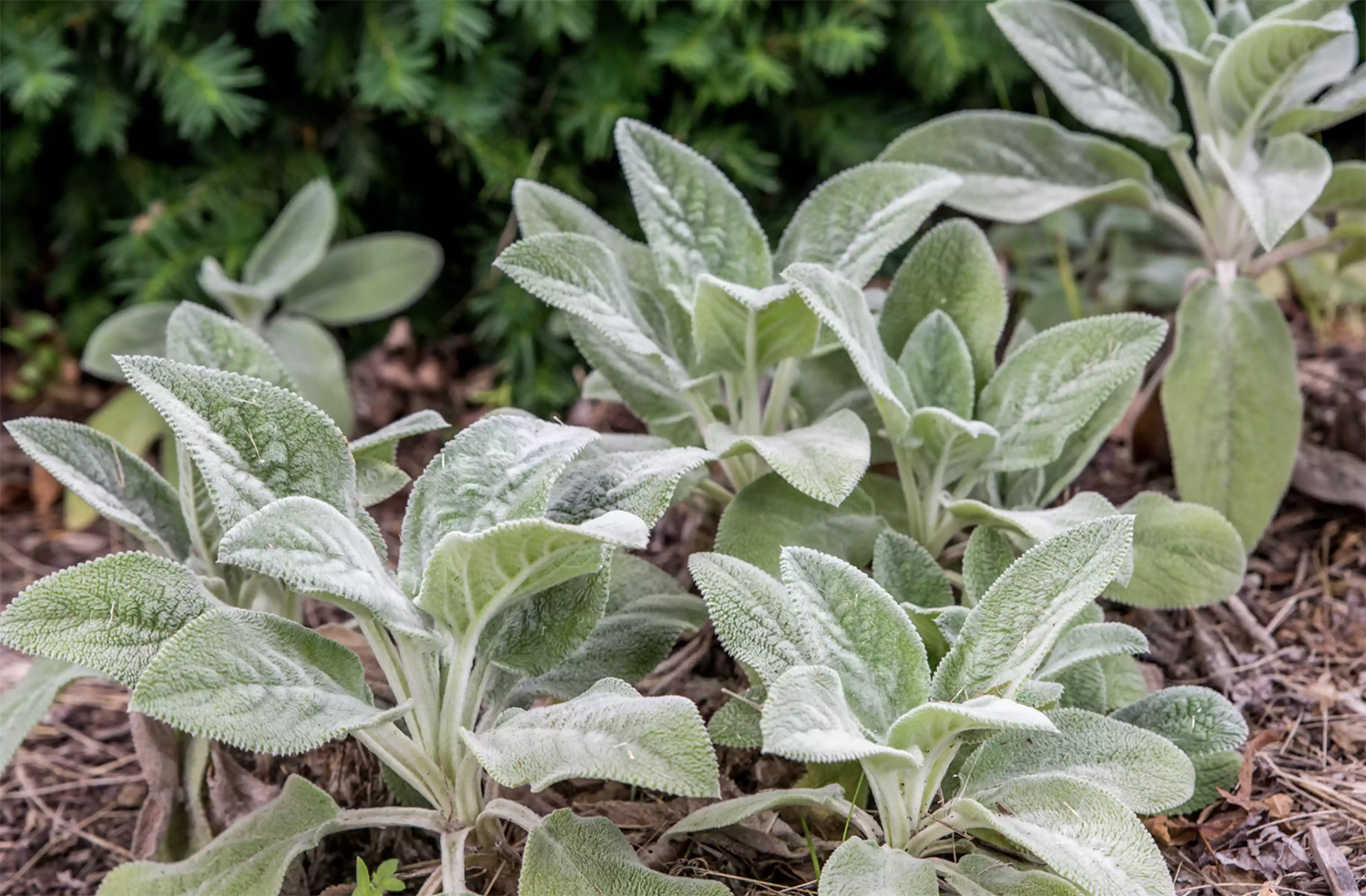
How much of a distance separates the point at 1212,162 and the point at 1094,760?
926 mm

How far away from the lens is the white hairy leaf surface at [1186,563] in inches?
51.8

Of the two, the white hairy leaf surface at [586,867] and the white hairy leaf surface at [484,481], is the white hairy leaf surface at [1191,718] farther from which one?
the white hairy leaf surface at [484,481]

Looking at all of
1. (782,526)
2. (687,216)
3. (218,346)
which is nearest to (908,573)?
(782,526)

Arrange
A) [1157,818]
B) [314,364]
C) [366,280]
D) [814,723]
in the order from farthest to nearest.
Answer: [366,280] → [314,364] → [1157,818] → [814,723]

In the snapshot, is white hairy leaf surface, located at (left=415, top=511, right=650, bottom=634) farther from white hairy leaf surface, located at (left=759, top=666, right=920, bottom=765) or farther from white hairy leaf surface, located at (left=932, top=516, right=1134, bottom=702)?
white hairy leaf surface, located at (left=932, top=516, right=1134, bottom=702)

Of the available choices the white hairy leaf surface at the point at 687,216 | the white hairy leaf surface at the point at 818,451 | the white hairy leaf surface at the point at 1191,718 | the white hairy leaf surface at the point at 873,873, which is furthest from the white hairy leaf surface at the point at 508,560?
the white hairy leaf surface at the point at 1191,718

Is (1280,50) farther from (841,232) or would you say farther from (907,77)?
(907,77)

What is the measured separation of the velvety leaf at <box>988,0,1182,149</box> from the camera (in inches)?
63.6

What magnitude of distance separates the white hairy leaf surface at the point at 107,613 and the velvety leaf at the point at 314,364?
A: 86cm

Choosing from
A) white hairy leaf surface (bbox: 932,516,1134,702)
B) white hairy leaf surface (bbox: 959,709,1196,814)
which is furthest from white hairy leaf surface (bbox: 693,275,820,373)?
white hairy leaf surface (bbox: 959,709,1196,814)

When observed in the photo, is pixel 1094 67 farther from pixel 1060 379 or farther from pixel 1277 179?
pixel 1060 379

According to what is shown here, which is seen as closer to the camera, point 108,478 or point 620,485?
point 620,485

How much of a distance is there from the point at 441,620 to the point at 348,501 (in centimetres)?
15

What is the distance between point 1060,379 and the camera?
1.34 m
